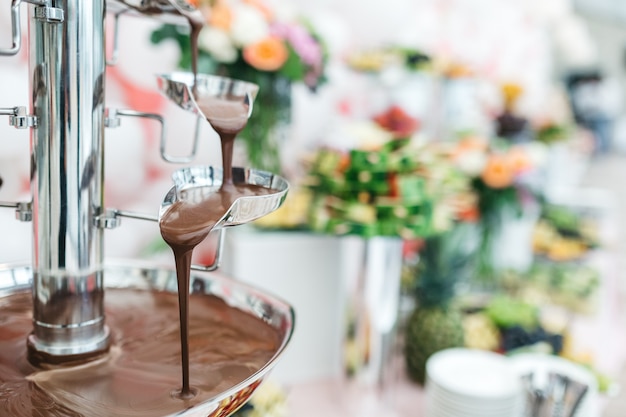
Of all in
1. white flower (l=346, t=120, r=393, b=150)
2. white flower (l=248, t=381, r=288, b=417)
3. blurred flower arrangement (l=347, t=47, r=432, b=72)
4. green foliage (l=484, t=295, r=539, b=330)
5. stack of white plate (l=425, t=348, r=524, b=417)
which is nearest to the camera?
white flower (l=248, t=381, r=288, b=417)

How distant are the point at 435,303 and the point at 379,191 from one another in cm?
34

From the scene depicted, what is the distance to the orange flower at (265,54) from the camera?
1.12 metres

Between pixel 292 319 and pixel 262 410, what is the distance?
0.34m

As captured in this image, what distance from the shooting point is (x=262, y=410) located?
86cm

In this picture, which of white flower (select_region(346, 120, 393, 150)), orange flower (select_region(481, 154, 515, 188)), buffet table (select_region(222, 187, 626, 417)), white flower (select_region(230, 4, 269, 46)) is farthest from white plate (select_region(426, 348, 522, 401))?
white flower (select_region(230, 4, 269, 46))

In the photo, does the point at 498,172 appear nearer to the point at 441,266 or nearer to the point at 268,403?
the point at 441,266

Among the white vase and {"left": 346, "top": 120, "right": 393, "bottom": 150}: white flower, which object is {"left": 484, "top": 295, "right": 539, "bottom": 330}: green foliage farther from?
{"left": 346, "top": 120, "right": 393, "bottom": 150}: white flower

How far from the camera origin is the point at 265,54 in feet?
3.69

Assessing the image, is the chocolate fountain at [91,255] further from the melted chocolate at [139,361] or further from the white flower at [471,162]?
the white flower at [471,162]

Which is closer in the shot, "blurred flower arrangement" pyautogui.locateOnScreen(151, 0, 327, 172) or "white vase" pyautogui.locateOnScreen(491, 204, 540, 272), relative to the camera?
"blurred flower arrangement" pyautogui.locateOnScreen(151, 0, 327, 172)

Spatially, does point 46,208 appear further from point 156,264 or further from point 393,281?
point 393,281

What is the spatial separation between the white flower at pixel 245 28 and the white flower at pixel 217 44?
1 cm

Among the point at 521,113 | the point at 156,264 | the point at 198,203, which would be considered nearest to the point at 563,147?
the point at 521,113

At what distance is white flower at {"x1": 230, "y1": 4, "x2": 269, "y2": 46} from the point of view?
111 centimetres
